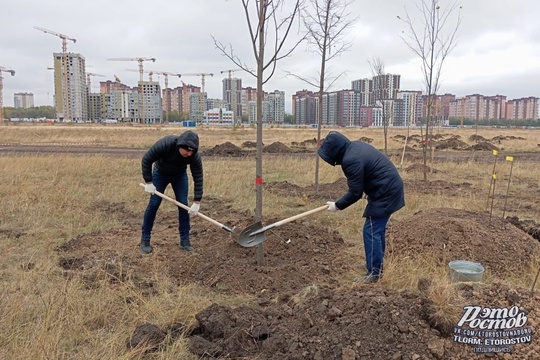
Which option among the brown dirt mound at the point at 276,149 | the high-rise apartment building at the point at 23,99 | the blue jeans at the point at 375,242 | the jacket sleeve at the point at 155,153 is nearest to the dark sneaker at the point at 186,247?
the jacket sleeve at the point at 155,153

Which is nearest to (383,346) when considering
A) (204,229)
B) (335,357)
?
(335,357)

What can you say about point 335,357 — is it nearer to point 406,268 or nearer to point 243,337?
point 243,337

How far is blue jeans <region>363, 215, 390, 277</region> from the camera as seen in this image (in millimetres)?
3963

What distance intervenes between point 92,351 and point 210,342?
75 cm

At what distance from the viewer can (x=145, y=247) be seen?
5027 millimetres

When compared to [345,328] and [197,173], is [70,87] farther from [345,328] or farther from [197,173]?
[345,328]

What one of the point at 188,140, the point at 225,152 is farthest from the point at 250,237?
the point at 225,152

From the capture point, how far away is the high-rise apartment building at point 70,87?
326 ft

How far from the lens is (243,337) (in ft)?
9.25

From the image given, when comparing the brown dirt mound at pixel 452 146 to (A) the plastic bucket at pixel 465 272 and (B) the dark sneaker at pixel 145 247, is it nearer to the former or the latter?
(A) the plastic bucket at pixel 465 272

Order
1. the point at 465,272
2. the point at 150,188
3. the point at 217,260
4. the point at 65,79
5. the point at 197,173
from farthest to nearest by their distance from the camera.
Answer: the point at 65,79 → the point at 197,173 → the point at 150,188 → the point at 217,260 → the point at 465,272

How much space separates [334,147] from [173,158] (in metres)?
1.98

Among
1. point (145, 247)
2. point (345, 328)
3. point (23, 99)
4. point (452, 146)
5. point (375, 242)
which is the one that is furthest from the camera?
point (23, 99)

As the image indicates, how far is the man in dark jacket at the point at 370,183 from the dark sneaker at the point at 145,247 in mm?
2302
